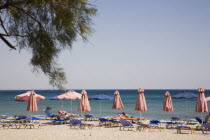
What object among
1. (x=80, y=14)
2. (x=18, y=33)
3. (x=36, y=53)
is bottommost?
(x=36, y=53)

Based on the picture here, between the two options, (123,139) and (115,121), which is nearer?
(123,139)

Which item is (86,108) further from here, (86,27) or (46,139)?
(86,27)

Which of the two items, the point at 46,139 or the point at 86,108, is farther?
the point at 86,108

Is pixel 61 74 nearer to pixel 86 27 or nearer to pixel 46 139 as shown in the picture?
pixel 86 27

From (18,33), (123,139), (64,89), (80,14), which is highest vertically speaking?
(80,14)

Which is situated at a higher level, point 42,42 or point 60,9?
point 60,9

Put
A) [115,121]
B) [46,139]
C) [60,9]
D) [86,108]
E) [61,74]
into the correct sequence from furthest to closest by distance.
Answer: [86,108] → [115,121] → [46,139] → [61,74] → [60,9]

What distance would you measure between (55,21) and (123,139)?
22.7 feet

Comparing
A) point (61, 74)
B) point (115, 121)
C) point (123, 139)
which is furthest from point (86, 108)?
point (61, 74)

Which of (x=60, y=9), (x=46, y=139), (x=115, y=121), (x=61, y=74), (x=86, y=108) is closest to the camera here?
(x=60, y=9)

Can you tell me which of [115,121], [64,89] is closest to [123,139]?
[115,121]

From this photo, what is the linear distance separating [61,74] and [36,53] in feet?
1.42

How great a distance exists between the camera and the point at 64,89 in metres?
3.71

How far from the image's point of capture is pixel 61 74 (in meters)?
3.78
